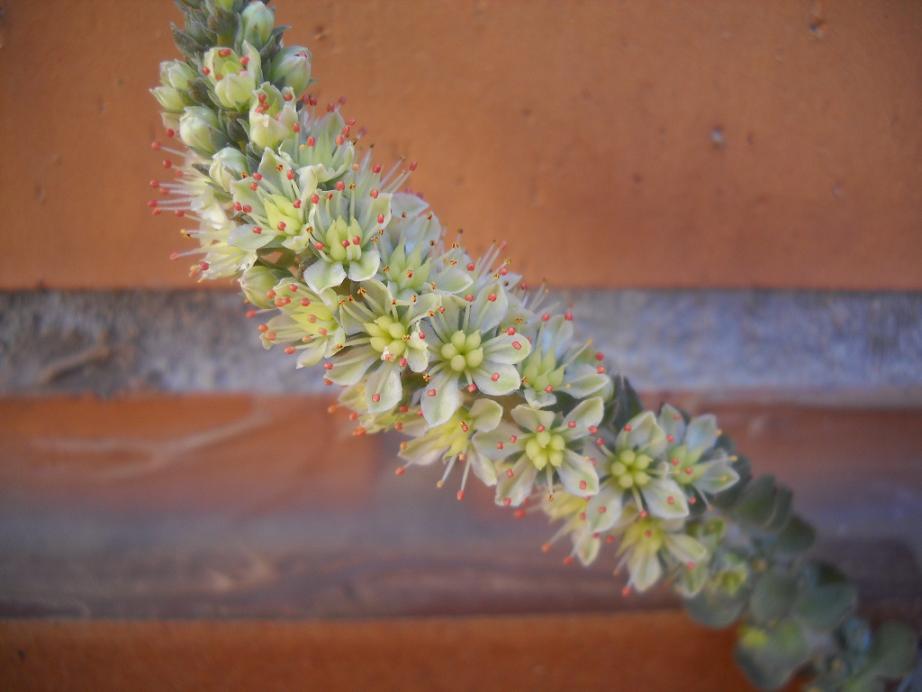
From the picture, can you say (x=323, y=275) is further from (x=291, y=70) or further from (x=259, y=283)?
(x=291, y=70)

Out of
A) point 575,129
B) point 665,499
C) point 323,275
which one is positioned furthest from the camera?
point 575,129

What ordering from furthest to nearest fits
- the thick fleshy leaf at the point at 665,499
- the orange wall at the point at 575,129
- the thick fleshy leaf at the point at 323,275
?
the orange wall at the point at 575,129 < the thick fleshy leaf at the point at 665,499 < the thick fleshy leaf at the point at 323,275

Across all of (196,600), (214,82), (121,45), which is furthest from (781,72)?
(196,600)

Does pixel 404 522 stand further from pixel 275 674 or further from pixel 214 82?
pixel 214 82

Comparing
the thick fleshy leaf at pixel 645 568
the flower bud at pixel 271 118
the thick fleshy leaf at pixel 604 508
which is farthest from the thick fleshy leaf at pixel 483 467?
the flower bud at pixel 271 118

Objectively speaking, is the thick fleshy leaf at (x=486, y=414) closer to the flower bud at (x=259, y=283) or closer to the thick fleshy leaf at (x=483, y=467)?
the thick fleshy leaf at (x=483, y=467)

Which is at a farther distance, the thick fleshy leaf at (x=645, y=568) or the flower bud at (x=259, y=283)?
the thick fleshy leaf at (x=645, y=568)

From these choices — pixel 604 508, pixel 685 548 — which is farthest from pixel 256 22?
pixel 685 548
